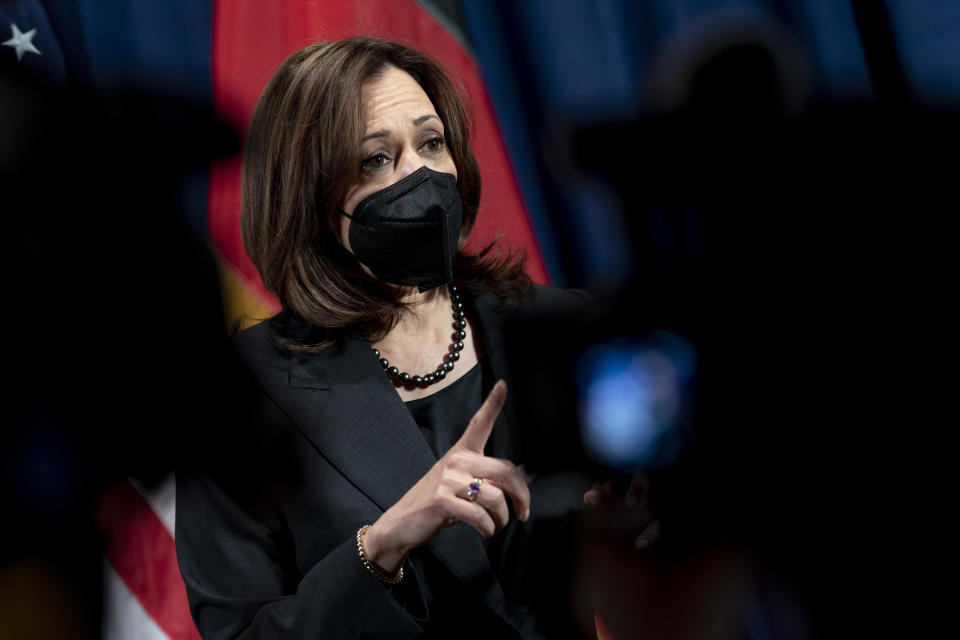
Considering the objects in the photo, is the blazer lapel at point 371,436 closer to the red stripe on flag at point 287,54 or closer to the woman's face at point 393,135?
the woman's face at point 393,135

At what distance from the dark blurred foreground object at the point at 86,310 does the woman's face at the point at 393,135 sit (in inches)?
20.8

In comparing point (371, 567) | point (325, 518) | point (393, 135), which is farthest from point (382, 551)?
point (393, 135)

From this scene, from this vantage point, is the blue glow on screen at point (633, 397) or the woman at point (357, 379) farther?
the blue glow on screen at point (633, 397)

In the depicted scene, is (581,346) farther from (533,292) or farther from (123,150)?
(123,150)

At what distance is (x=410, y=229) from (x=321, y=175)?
135 mm

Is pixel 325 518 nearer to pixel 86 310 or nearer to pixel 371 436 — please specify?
pixel 371 436

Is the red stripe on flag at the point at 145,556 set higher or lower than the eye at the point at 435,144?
lower

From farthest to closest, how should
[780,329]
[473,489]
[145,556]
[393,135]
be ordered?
[145,556], [780,329], [393,135], [473,489]

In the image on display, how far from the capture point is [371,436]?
864 mm

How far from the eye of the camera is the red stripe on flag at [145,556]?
1.32 m

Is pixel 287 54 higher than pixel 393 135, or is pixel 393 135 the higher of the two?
pixel 287 54

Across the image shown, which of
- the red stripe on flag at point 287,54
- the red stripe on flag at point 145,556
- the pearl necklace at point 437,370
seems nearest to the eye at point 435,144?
the pearl necklace at point 437,370

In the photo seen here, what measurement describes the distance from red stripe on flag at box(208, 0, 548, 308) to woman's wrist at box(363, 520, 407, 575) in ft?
2.03

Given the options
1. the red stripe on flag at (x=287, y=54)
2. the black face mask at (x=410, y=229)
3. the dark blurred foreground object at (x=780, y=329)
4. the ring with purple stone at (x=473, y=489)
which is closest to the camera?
the ring with purple stone at (x=473, y=489)
